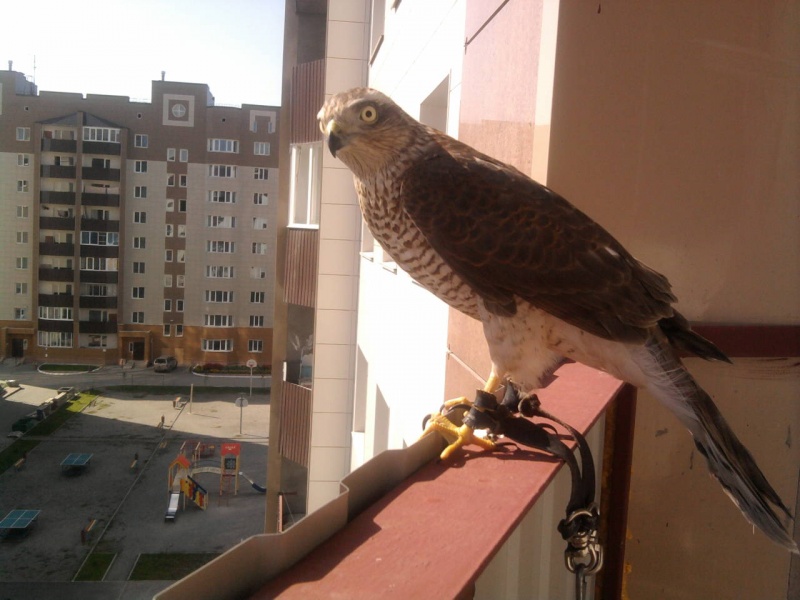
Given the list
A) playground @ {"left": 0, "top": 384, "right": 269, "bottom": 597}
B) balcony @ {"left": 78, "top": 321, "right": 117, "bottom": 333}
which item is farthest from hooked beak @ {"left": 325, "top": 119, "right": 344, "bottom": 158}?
balcony @ {"left": 78, "top": 321, "right": 117, "bottom": 333}

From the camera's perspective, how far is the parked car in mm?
13984

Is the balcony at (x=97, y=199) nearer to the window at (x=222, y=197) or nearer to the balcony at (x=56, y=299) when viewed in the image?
the balcony at (x=56, y=299)

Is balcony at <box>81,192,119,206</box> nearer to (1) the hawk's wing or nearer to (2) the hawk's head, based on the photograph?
(2) the hawk's head

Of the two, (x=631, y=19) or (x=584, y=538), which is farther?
(x=631, y=19)

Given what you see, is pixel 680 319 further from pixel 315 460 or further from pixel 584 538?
pixel 315 460

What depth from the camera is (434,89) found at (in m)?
3.61

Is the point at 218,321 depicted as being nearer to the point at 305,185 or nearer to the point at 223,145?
the point at 223,145

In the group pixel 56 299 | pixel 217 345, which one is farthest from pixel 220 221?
pixel 56 299

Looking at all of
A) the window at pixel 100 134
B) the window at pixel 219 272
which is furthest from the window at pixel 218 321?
the window at pixel 100 134

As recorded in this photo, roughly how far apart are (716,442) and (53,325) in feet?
43.7

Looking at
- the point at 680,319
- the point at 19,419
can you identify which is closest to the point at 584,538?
the point at 680,319

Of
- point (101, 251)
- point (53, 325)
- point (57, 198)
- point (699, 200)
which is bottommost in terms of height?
point (53, 325)

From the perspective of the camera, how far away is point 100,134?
12.5 meters

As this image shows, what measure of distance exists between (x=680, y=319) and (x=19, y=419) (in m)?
12.5
